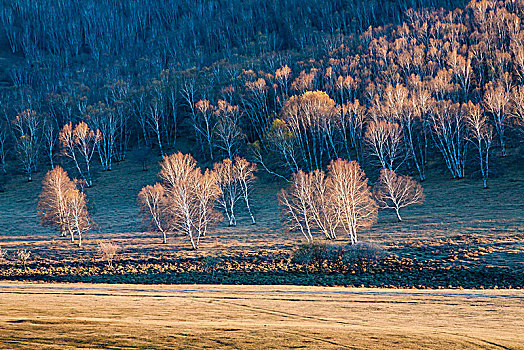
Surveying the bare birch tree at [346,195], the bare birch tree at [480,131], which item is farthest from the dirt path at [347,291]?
the bare birch tree at [480,131]

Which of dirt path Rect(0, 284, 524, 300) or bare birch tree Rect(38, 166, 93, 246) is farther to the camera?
bare birch tree Rect(38, 166, 93, 246)

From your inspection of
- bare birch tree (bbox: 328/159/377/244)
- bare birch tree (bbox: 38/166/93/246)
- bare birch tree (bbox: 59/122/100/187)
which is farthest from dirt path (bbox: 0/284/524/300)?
bare birch tree (bbox: 59/122/100/187)

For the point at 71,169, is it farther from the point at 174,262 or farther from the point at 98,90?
the point at 174,262

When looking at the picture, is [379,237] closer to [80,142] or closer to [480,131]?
[480,131]

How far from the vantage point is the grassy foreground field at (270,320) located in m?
10.8

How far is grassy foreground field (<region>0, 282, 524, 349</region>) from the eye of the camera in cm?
1080

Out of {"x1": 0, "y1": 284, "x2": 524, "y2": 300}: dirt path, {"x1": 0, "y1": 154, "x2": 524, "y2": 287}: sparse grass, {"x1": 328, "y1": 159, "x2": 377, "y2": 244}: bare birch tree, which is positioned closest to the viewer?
{"x1": 0, "y1": 284, "x2": 524, "y2": 300}: dirt path

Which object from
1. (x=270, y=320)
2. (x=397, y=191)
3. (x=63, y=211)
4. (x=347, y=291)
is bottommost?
(x=347, y=291)

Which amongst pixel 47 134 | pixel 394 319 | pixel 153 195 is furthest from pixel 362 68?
pixel 394 319

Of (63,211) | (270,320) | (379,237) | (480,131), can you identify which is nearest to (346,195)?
(379,237)

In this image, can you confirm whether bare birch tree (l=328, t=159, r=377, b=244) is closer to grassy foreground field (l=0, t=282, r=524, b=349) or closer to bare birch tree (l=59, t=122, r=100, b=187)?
grassy foreground field (l=0, t=282, r=524, b=349)

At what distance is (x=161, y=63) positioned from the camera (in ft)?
601

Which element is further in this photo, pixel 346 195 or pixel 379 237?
pixel 346 195

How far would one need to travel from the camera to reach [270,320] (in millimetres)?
15055
